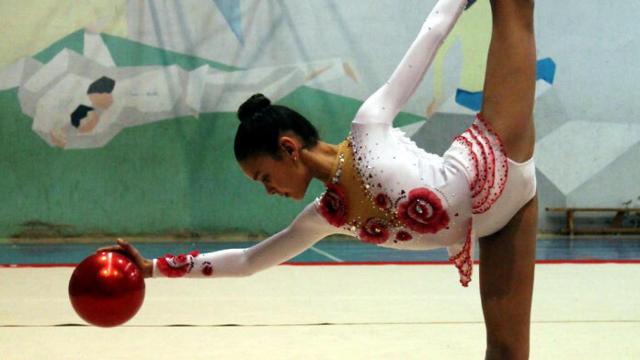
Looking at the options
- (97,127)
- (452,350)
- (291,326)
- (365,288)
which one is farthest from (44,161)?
(452,350)

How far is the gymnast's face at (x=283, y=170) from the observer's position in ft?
7.48

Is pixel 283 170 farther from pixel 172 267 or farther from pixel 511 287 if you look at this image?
pixel 511 287

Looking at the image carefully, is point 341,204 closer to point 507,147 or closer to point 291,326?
point 507,147

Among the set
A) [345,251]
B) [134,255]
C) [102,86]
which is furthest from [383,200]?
[102,86]

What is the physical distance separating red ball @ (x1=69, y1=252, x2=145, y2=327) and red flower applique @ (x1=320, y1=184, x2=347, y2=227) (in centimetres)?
68

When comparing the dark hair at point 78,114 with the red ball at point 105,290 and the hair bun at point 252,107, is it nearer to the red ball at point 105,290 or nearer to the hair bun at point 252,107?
the red ball at point 105,290

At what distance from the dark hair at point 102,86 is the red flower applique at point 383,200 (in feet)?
24.9

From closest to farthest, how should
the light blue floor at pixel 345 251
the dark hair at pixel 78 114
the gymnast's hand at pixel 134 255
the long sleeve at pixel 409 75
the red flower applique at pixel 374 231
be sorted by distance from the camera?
the long sleeve at pixel 409 75, the red flower applique at pixel 374 231, the gymnast's hand at pixel 134 255, the light blue floor at pixel 345 251, the dark hair at pixel 78 114

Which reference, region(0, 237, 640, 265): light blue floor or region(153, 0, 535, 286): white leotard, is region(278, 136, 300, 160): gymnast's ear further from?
region(0, 237, 640, 265): light blue floor

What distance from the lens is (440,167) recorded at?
2.31m

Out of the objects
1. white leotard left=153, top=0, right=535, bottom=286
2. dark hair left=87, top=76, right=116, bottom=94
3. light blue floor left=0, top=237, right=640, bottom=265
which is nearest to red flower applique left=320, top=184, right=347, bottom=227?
white leotard left=153, top=0, right=535, bottom=286

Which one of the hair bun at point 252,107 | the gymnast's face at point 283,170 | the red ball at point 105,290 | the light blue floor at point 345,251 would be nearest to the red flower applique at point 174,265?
the red ball at point 105,290

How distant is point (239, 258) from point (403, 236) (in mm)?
617

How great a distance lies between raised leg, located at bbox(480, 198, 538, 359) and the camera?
7.84 feet
